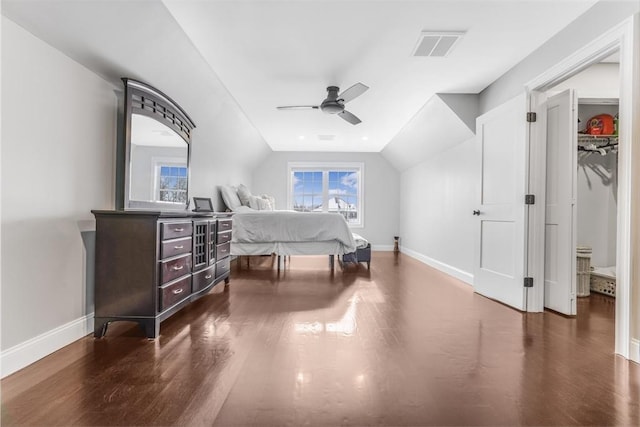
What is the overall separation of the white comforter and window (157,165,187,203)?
4.89 ft

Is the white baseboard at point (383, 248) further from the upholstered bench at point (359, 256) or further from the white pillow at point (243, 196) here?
the white pillow at point (243, 196)

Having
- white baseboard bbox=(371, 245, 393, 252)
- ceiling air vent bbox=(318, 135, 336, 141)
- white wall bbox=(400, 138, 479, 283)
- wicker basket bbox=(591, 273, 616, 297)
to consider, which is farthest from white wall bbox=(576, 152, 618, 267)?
white baseboard bbox=(371, 245, 393, 252)

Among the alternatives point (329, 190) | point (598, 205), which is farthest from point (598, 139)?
point (329, 190)

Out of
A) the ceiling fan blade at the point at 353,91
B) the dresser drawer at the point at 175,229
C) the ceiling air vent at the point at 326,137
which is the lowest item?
the dresser drawer at the point at 175,229

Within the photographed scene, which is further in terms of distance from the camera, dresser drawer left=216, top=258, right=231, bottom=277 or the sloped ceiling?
the sloped ceiling

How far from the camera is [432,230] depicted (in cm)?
575

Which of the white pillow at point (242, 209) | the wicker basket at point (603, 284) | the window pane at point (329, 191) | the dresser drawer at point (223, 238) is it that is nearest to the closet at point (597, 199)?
the wicker basket at point (603, 284)

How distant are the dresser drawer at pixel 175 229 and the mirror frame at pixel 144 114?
13.7 inches

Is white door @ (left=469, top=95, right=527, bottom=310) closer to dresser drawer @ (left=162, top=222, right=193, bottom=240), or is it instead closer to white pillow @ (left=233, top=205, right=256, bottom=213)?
dresser drawer @ (left=162, top=222, right=193, bottom=240)

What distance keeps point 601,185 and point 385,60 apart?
3.15 m

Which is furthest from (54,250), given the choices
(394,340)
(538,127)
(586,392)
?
(538,127)

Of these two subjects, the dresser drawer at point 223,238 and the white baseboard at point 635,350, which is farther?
the dresser drawer at point 223,238

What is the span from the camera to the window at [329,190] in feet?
26.7

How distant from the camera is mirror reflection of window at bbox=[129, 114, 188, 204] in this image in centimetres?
252
